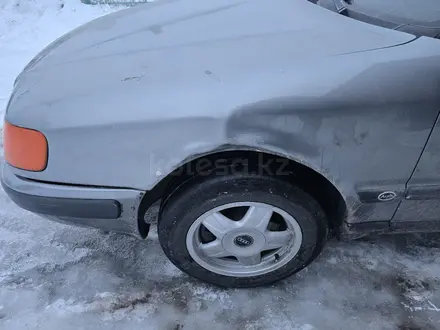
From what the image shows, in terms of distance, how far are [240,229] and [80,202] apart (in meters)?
0.71

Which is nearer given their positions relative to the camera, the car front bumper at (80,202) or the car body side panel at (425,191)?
the car body side panel at (425,191)

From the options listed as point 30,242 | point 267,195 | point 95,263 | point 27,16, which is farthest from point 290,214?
point 27,16

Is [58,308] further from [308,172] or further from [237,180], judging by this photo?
[308,172]

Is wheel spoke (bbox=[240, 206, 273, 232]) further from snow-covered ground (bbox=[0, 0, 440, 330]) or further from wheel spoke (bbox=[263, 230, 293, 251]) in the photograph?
snow-covered ground (bbox=[0, 0, 440, 330])

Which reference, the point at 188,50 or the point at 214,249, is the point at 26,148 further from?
the point at 214,249

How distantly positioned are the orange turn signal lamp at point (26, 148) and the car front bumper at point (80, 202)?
0.08 meters

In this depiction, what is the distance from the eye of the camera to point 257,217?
1874mm

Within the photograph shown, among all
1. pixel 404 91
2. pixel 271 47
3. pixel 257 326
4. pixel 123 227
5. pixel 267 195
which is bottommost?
pixel 257 326

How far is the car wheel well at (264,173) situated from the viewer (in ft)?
5.68

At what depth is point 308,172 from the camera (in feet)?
6.01

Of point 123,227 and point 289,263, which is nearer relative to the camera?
point 123,227

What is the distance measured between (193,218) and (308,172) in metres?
0.54

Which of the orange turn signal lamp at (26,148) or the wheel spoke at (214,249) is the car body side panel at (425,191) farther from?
the orange turn signal lamp at (26,148)

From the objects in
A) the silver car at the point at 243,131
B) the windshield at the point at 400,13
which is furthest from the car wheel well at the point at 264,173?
the windshield at the point at 400,13
